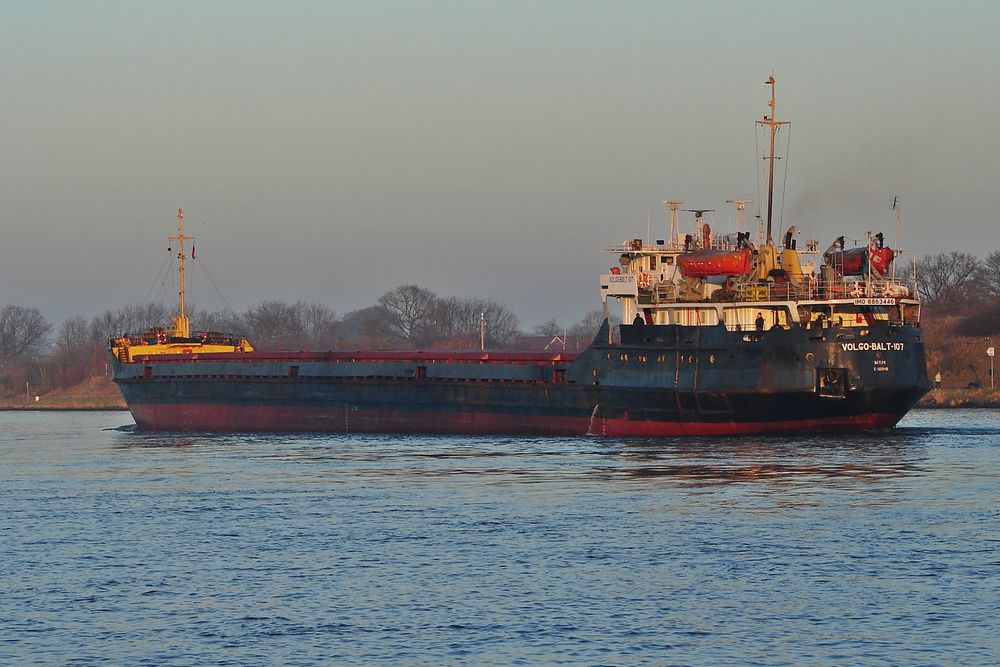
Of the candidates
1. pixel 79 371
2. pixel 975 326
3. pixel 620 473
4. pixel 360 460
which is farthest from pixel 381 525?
pixel 79 371

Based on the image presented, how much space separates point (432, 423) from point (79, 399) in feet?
303

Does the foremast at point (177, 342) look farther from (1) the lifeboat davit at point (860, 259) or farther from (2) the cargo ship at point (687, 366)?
(1) the lifeboat davit at point (860, 259)

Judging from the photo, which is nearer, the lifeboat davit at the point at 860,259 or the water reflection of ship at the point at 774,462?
the water reflection of ship at the point at 774,462

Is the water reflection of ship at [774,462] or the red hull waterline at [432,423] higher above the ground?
the red hull waterline at [432,423]

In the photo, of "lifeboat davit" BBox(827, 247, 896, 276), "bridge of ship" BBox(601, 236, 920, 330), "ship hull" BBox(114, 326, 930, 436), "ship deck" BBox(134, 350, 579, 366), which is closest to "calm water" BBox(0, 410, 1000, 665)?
"ship hull" BBox(114, 326, 930, 436)

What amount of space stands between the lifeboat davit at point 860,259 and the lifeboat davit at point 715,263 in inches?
138

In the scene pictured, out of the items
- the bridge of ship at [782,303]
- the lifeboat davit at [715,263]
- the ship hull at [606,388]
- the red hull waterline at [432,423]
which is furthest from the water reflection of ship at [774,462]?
the lifeboat davit at [715,263]

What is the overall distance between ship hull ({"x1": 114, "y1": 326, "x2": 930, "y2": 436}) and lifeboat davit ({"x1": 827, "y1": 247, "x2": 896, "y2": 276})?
3.43 meters

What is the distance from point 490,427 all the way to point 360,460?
11.4 meters

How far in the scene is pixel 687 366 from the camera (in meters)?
51.6

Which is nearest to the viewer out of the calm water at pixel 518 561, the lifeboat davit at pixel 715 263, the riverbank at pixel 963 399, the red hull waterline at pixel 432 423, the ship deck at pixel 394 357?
the calm water at pixel 518 561

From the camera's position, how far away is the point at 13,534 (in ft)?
103

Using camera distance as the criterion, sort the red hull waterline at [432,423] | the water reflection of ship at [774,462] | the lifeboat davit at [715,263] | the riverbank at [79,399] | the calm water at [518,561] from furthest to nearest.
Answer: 1. the riverbank at [79,399]
2. the lifeboat davit at [715,263]
3. the red hull waterline at [432,423]
4. the water reflection of ship at [774,462]
5. the calm water at [518,561]

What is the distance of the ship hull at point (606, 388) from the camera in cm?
5009
